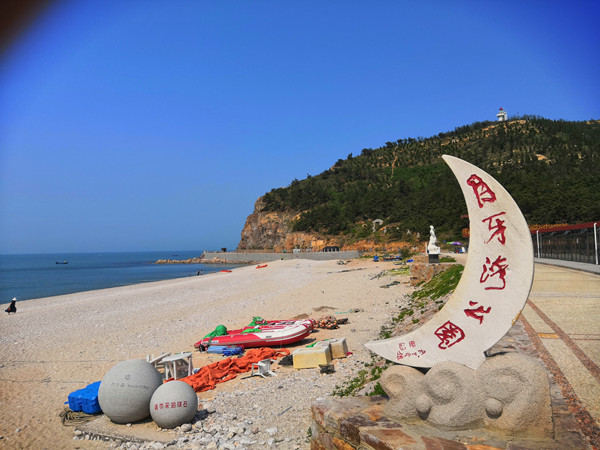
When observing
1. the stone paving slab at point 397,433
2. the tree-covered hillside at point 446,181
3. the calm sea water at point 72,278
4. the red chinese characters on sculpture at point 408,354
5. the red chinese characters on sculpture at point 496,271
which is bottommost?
the calm sea water at point 72,278

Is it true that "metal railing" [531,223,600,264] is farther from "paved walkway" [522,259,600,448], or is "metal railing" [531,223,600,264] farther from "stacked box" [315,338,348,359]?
"stacked box" [315,338,348,359]

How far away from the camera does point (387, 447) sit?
4.81 meters

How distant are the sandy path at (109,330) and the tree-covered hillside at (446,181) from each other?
89.7 feet

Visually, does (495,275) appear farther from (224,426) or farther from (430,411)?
(224,426)

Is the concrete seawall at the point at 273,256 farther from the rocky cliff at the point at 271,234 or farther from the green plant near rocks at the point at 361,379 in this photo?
the green plant near rocks at the point at 361,379

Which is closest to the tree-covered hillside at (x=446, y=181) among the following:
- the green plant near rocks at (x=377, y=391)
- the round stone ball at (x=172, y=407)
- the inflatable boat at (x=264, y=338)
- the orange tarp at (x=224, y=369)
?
the inflatable boat at (x=264, y=338)

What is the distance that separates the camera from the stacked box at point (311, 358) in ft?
35.0

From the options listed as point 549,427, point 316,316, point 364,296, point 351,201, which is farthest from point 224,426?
point 351,201

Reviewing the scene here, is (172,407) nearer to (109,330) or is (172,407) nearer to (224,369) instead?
(224,369)

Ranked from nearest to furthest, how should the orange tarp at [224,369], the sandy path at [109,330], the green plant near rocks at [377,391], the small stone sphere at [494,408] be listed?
the small stone sphere at [494,408] < the green plant near rocks at [377,391] < the sandy path at [109,330] < the orange tarp at [224,369]

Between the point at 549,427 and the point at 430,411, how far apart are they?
130 centimetres

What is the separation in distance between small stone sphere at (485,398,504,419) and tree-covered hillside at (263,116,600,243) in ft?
154

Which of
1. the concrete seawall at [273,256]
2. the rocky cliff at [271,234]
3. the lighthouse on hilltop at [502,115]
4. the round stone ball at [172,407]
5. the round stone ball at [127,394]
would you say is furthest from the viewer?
the lighthouse on hilltop at [502,115]

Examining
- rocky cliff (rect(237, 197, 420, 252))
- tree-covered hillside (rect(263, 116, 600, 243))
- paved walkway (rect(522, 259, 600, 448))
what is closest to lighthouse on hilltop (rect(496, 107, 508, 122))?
tree-covered hillside (rect(263, 116, 600, 243))
